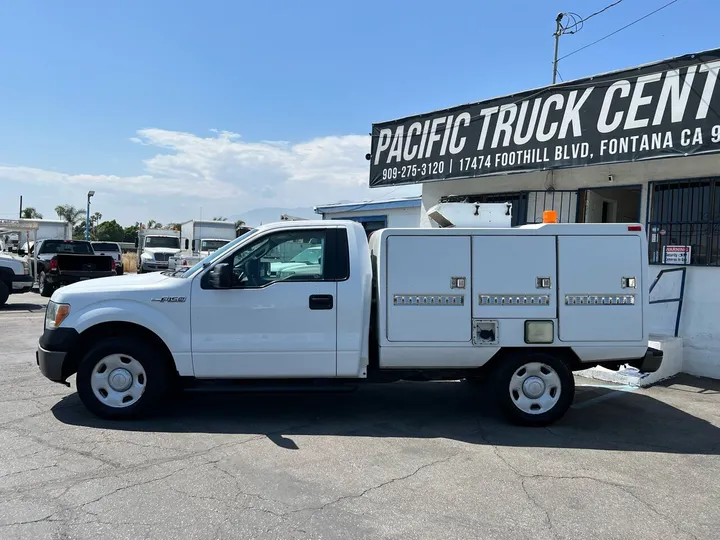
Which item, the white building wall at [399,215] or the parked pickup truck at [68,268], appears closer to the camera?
the white building wall at [399,215]

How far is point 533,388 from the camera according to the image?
554cm

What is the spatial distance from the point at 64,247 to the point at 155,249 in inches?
339

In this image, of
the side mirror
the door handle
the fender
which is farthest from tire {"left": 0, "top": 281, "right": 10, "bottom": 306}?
the door handle

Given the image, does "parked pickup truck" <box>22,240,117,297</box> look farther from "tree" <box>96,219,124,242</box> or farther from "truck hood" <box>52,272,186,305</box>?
"tree" <box>96,219,124,242</box>

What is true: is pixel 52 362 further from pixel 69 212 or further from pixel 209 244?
pixel 69 212

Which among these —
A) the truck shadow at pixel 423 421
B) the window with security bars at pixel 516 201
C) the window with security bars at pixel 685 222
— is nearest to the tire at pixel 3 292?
the truck shadow at pixel 423 421

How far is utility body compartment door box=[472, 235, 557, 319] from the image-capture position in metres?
5.45

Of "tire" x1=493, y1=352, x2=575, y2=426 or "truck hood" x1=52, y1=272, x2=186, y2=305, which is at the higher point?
"truck hood" x1=52, y1=272, x2=186, y2=305

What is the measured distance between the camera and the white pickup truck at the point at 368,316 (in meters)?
5.36

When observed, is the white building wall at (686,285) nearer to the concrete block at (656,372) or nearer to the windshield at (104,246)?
the concrete block at (656,372)

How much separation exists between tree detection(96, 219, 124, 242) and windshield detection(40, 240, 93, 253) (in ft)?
199

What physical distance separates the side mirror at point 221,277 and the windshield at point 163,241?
82.0ft

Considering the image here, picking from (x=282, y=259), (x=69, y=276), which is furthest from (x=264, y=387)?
(x=69, y=276)

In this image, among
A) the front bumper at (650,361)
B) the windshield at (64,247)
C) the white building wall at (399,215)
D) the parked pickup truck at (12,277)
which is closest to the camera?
the front bumper at (650,361)
